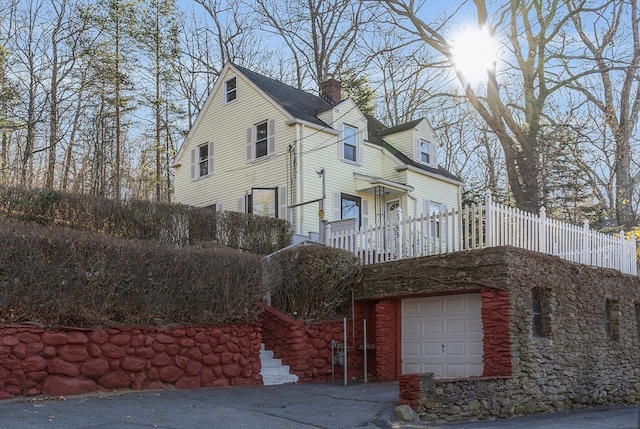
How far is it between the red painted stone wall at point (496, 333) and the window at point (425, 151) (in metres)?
14.9

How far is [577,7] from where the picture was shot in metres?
22.2

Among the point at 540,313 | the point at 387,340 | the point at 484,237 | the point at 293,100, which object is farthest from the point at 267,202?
the point at 540,313

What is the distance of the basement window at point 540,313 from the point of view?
1263 cm

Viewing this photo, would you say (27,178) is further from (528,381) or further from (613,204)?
(613,204)

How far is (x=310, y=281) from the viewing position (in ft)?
43.9

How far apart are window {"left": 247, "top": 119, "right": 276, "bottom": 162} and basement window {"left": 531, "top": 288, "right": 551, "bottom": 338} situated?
11859 millimetres

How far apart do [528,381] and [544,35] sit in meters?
15.0

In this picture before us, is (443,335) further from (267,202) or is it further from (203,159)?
(203,159)

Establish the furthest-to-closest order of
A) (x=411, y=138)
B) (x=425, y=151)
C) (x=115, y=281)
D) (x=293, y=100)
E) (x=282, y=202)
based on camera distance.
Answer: (x=425, y=151)
(x=411, y=138)
(x=293, y=100)
(x=282, y=202)
(x=115, y=281)

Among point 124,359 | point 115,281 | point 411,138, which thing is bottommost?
point 124,359

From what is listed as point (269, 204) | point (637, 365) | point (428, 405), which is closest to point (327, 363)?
point (428, 405)

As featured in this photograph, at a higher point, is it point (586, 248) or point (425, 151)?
point (425, 151)

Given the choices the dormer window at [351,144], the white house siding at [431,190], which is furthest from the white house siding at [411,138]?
the dormer window at [351,144]

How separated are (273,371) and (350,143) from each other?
1253 centimetres
